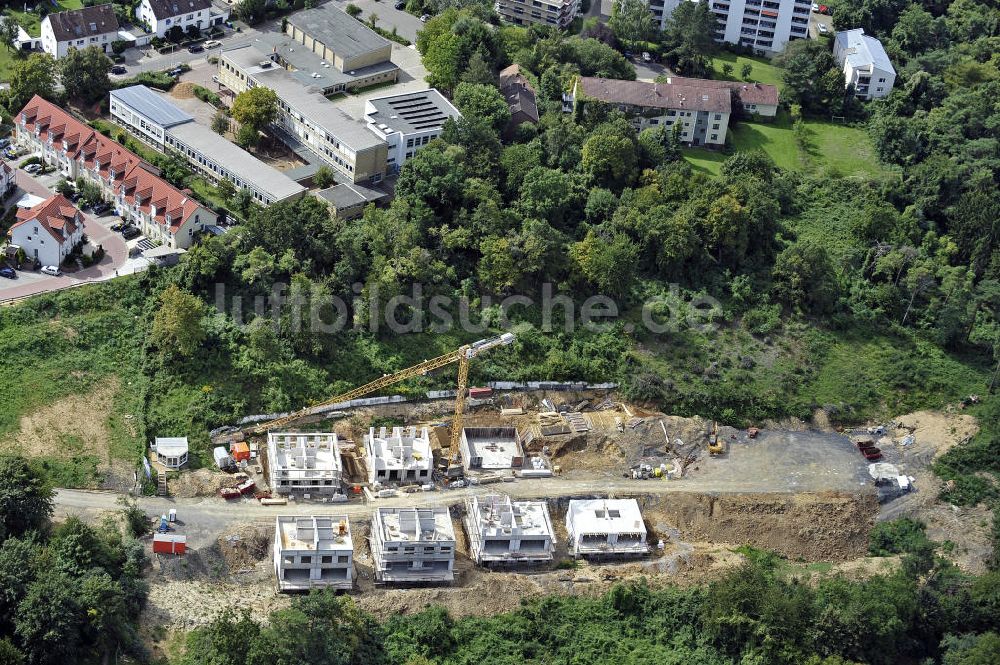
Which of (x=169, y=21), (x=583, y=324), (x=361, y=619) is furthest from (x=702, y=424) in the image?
(x=169, y=21)

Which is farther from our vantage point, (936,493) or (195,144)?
(195,144)

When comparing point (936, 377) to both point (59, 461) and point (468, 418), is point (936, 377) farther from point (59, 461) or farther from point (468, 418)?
point (59, 461)

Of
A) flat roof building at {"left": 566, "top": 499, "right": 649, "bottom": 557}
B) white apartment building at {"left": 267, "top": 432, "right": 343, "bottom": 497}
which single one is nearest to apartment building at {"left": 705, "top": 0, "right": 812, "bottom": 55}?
flat roof building at {"left": 566, "top": 499, "right": 649, "bottom": 557}

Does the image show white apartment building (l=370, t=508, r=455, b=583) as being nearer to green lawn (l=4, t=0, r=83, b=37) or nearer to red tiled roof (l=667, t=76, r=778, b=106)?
red tiled roof (l=667, t=76, r=778, b=106)

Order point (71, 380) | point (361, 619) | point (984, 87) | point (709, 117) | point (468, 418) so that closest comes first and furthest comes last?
point (361, 619) → point (71, 380) → point (468, 418) → point (709, 117) → point (984, 87)

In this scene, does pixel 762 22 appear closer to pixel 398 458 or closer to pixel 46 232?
pixel 398 458

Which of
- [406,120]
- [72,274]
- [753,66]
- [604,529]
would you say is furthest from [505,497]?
[753,66]
